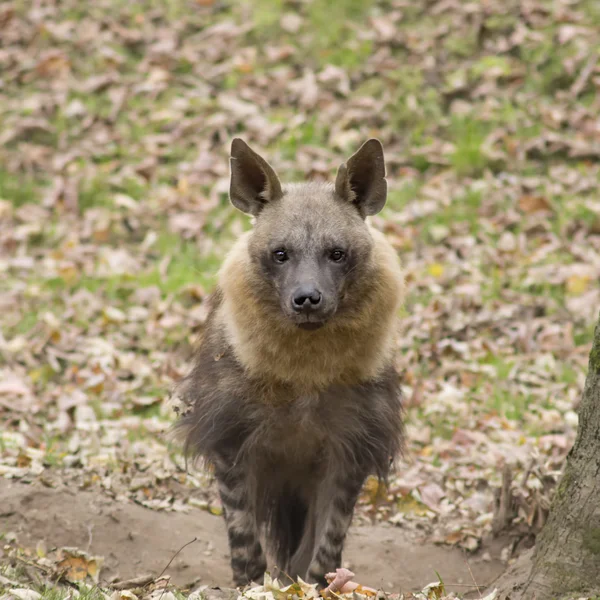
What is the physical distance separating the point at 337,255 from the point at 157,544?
208 centimetres

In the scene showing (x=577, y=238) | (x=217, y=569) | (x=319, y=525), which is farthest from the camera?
(x=577, y=238)

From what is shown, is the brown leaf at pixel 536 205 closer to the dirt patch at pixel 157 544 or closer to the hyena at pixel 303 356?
the dirt patch at pixel 157 544

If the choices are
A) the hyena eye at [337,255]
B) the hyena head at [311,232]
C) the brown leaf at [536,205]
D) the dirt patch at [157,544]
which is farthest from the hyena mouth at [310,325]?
the brown leaf at [536,205]

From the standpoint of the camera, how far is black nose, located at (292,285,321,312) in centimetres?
434

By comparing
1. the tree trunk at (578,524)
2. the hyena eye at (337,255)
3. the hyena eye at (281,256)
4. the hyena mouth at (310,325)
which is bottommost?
the tree trunk at (578,524)

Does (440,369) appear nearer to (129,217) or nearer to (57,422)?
(57,422)

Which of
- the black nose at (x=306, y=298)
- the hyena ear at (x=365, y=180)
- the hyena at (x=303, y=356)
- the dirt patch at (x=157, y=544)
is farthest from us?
the dirt patch at (x=157, y=544)

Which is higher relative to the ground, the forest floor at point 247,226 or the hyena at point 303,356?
the hyena at point 303,356

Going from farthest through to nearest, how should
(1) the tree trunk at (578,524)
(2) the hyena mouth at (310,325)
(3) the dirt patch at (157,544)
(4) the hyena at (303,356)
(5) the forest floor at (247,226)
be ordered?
(5) the forest floor at (247,226) < (3) the dirt patch at (157,544) < (4) the hyena at (303,356) < (2) the hyena mouth at (310,325) < (1) the tree trunk at (578,524)

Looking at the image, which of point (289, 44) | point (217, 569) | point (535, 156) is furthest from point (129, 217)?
point (217, 569)

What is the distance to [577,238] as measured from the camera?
28.3ft

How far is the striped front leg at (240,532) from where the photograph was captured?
5016mm

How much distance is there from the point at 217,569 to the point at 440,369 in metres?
2.70

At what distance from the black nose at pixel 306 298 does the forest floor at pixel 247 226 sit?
31.2 inches
